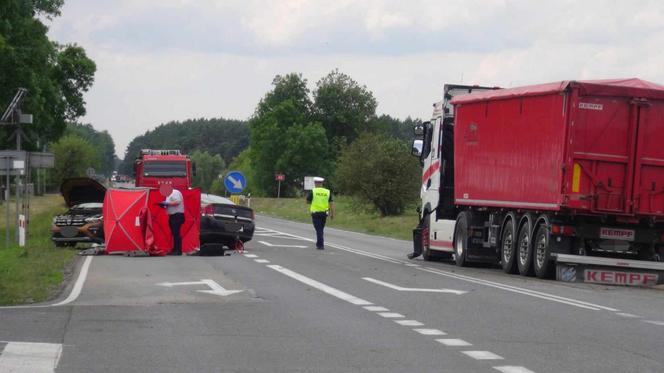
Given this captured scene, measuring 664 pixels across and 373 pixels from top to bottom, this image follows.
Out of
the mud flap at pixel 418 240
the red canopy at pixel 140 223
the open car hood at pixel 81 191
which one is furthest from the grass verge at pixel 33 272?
the mud flap at pixel 418 240

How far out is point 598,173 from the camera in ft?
64.0

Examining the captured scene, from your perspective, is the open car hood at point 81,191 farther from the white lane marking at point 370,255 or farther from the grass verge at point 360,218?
the grass verge at point 360,218

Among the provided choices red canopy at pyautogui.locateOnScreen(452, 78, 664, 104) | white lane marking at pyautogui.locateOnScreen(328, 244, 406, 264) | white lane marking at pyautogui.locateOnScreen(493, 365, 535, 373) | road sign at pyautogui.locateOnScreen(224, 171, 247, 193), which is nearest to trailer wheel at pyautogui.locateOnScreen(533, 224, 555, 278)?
red canopy at pyautogui.locateOnScreen(452, 78, 664, 104)

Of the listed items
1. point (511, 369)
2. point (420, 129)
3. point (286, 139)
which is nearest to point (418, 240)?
point (420, 129)

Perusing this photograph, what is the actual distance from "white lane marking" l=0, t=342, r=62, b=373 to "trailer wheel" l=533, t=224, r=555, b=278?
11084 millimetres


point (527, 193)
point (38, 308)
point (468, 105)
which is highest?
point (468, 105)

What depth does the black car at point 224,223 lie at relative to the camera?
28109 millimetres

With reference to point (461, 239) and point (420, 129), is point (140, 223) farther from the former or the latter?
point (461, 239)

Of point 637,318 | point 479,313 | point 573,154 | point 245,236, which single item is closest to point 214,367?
point 479,313

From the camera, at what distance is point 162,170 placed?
4853 centimetres

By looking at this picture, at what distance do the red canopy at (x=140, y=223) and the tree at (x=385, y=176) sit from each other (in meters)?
36.3

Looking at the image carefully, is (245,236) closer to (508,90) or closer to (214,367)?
(508,90)

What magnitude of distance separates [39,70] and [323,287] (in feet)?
104

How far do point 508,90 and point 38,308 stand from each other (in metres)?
11.1
